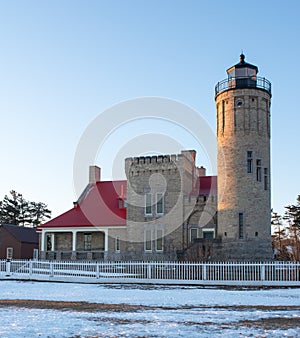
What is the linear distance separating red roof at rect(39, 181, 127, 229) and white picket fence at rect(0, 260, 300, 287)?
9838mm

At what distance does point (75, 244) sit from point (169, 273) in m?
13.7

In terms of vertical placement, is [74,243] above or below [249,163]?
below

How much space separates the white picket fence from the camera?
65.8 ft

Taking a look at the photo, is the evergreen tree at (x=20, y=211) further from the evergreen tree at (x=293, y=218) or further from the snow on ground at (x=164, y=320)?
the snow on ground at (x=164, y=320)

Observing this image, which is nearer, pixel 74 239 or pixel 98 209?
pixel 74 239

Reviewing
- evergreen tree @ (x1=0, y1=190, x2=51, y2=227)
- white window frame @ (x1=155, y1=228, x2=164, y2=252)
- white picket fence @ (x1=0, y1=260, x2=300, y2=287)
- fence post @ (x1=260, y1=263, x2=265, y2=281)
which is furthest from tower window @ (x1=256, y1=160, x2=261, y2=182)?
evergreen tree @ (x1=0, y1=190, x2=51, y2=227)

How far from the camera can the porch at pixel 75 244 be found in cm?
3303

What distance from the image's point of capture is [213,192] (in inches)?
1273

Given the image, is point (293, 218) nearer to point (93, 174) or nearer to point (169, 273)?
point (93, 174)

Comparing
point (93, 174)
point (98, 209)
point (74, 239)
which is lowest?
point (74, 239)

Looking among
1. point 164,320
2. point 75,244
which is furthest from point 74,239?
point 164,320

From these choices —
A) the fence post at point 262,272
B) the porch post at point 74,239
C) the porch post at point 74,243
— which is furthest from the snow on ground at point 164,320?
the porch post at point 74,239

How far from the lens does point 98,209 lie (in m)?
34.9

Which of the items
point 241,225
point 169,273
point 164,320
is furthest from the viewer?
point 241,225
